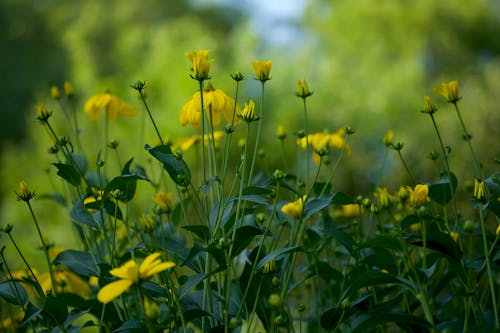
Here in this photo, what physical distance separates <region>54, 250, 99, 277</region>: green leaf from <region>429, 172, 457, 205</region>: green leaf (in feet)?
1.20

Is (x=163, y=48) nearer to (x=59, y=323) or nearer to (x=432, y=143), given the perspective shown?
(x=432, y=143)

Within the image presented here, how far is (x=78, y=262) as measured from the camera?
692 mm

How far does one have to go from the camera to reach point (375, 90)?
4539 mm

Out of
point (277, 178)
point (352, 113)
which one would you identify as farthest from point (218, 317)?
point (352, 113)

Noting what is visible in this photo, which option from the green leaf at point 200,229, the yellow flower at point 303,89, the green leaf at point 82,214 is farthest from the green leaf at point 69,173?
the yellow flower at point 303,89

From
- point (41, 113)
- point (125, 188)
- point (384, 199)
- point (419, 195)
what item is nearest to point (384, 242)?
point (419, 195)

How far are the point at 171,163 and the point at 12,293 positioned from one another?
21 centimetres

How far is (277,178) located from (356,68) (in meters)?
4.55

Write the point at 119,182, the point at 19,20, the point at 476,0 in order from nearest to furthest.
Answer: the point at 119,182 < the point at 476,0 < the point at 19,20

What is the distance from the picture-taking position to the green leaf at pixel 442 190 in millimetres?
680

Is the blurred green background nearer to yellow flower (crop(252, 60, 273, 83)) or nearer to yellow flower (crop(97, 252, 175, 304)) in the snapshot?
yellow flower (crop(252, 60, 273, 83))

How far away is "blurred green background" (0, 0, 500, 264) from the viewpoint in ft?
11.3

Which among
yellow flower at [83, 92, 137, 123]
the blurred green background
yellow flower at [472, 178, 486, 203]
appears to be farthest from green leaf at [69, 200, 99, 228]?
the blurred green background

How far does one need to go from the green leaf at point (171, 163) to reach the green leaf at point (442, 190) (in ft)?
0.86
